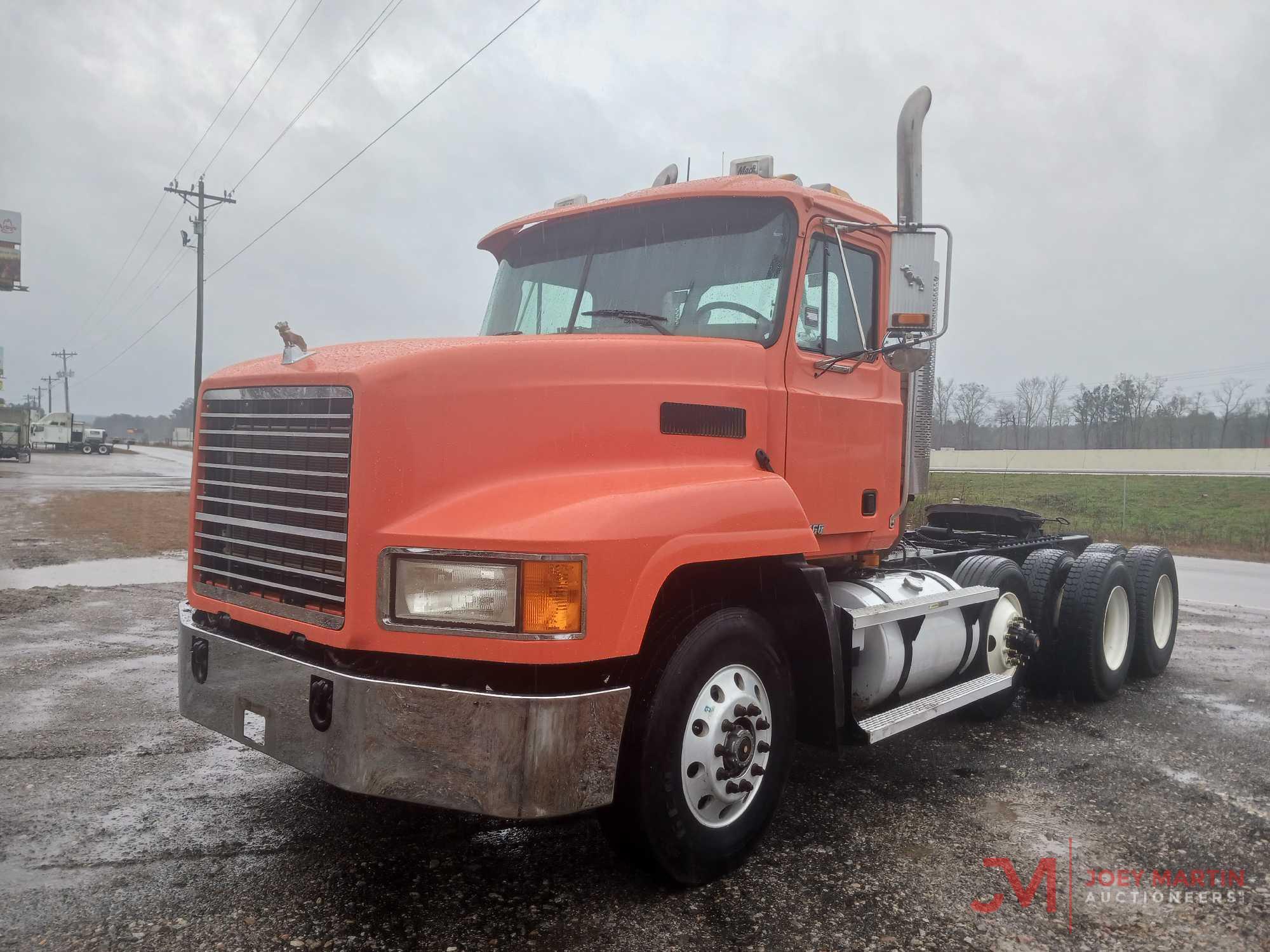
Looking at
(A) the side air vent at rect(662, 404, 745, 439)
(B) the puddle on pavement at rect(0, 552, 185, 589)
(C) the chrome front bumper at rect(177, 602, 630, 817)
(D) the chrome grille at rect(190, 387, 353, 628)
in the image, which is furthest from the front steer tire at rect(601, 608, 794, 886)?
(B) the puddle on pavement at rect(0, 552, 185, 589)

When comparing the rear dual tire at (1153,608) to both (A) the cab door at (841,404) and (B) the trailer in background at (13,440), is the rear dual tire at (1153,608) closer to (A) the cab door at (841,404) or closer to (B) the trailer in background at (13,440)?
(A) the cab door at (841,404)

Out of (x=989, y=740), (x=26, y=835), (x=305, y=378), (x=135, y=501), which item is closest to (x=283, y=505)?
(x=305, y=378)

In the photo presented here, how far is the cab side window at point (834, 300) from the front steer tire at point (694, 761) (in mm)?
1437

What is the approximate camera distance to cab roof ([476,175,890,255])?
4.37 metres

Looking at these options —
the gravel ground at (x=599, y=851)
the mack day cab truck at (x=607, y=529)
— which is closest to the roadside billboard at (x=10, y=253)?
the gravel ground at (x=599, y=851)

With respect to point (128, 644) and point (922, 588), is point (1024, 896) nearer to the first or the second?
point (922, 588)

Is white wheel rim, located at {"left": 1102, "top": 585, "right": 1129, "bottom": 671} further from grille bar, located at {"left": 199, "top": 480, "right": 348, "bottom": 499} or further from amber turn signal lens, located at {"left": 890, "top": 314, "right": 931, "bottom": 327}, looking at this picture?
grille bar, located at {"left": 199, "top": 480, "right": 348, "bottom": 499}

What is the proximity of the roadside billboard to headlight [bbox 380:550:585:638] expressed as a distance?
6502 cm

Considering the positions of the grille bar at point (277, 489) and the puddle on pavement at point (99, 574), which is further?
the puddle on pavement at point (99, 574)

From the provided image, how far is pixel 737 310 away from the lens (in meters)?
4.27

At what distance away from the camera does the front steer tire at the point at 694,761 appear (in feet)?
10.9

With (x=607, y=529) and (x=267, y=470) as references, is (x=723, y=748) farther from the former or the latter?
(x=267, y=470)

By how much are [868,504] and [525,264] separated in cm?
214

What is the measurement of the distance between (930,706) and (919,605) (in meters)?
0.50
